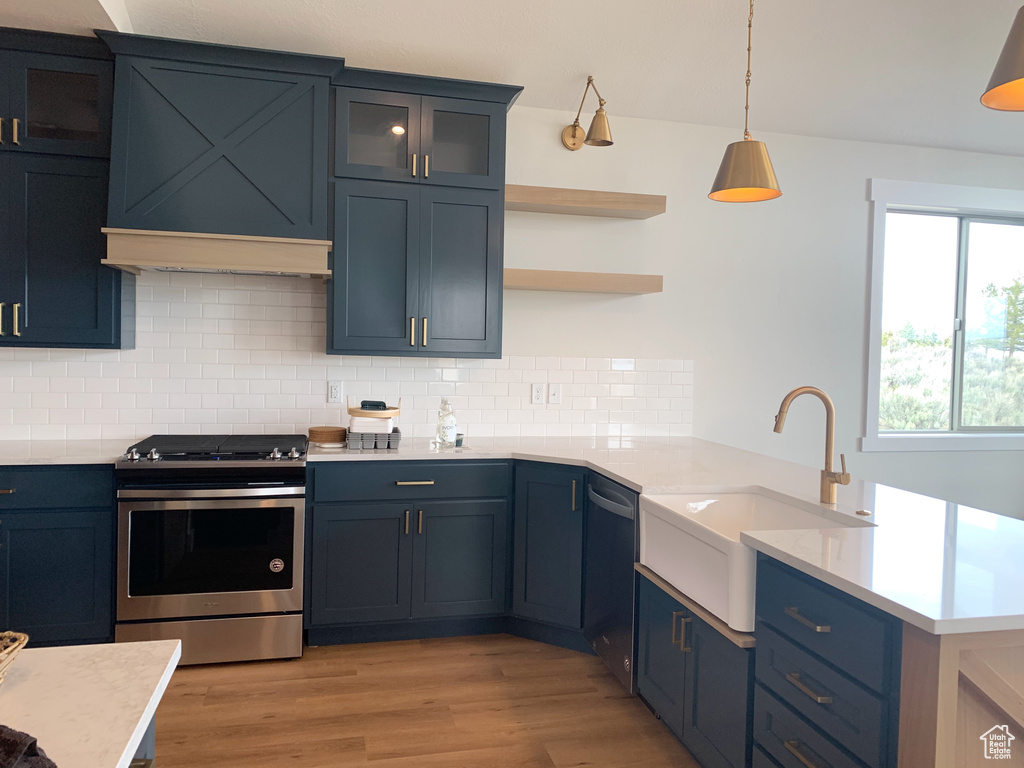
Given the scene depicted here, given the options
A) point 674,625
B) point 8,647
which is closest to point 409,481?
point 674,625

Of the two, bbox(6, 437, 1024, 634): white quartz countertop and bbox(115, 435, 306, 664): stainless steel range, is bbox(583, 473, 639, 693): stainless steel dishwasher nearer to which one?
bbox(6, 437, 1024, 634): white quartz countertop

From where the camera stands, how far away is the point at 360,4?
2.83m

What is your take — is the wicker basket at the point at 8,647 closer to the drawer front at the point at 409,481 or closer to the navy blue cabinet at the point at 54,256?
the drawer front at the point at 409,481

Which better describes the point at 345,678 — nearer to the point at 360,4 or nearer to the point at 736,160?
the point at 736,160

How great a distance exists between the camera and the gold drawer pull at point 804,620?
154 centimetres

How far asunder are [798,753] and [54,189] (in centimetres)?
336

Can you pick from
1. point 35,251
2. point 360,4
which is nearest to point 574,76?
point 360,4

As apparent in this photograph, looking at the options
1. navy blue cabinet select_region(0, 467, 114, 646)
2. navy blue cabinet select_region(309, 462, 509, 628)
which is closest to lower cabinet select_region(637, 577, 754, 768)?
navy blue cabinet select_region(309, 462, 509, 628)

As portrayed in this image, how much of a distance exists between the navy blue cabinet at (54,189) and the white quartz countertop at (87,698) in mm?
2434

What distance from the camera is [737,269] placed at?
409 centimetres

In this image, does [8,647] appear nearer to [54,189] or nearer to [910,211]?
[54,189]

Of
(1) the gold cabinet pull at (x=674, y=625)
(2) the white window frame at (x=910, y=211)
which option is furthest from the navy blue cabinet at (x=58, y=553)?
(2) the white window frame at (x=910, y=211)

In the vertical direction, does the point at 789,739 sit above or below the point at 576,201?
below

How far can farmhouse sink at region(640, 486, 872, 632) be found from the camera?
6.15 feet
